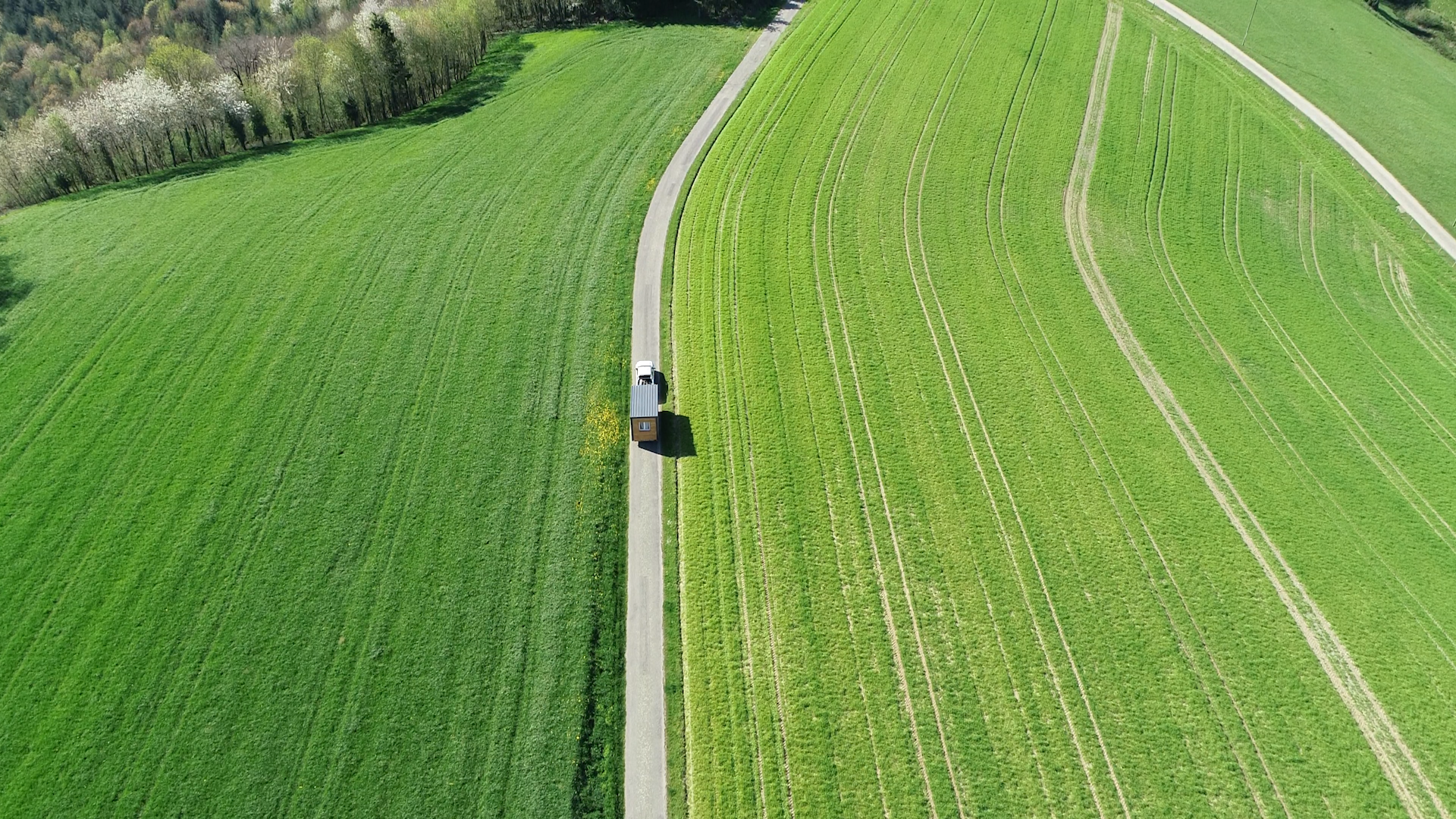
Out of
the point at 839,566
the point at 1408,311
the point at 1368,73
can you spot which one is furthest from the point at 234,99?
the point at 1368,73

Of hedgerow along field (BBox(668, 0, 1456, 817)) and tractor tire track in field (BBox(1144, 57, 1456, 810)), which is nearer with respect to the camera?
hedgerow along field (BBox(668, 0, 1456, 817))

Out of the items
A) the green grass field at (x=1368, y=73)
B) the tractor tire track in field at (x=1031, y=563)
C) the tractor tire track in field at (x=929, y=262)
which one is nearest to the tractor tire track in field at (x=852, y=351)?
the tractor tire track in field at (x=929, y=262)

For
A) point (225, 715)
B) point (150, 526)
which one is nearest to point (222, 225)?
point (150, 526)

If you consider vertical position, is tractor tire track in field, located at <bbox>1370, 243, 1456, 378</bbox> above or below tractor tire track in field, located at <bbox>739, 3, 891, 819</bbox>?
above

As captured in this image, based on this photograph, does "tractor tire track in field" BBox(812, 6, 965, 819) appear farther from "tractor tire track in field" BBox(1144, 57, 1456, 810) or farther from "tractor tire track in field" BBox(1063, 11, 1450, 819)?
"tractor tire track in field" BBox(1063, 11, 1450, 819)

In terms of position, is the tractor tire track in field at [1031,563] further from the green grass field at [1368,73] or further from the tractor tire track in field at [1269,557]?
the green grass field at [1368,73]

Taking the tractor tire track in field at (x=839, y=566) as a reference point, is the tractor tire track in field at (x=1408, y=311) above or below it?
above

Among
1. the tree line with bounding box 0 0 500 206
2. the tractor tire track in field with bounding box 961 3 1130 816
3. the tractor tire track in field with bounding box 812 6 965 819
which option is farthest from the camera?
the tree line with bounding box 0 0 500 206

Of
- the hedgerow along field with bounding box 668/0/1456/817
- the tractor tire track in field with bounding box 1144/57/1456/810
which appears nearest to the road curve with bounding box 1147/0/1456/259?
the hedgerow along field with bounding box 668/0/1456/817
